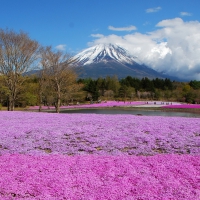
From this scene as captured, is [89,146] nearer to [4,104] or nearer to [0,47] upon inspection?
[0,47]

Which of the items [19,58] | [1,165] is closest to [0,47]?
[19,58]

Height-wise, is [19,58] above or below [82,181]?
above

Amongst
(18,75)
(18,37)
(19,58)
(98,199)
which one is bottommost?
(98,199)

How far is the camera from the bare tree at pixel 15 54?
120 ft

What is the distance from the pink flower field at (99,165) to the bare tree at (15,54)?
24.9 metres

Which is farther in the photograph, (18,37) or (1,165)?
(18,37)

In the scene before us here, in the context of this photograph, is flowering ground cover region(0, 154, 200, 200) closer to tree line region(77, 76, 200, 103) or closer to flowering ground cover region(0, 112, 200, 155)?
flowering ground cover region(0, 112, 200, 155)

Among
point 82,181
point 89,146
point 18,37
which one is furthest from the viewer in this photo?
point 18,37

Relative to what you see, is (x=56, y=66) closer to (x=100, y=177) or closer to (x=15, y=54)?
(x=15, y=54)

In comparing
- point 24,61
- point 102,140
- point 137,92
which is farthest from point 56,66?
point 137,92

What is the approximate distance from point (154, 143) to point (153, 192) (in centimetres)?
656

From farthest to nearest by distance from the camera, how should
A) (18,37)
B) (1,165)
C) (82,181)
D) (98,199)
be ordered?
1. (18,37)
2. (1,165)
3. (82,181)
4. (98,199)

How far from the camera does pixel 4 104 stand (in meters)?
70.6

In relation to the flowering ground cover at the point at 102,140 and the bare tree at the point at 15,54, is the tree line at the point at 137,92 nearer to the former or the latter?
the bare tree at the point at 15,54
